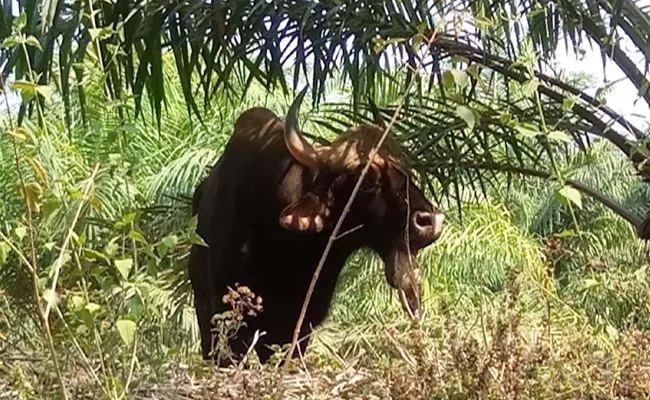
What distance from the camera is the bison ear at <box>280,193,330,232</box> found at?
4.03 metres

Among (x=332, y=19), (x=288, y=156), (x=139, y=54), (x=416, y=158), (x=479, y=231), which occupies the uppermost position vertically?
(x=139, y=54)

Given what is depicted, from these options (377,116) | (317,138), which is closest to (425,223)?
(377,116)

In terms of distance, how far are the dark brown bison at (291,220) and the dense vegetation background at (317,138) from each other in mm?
205

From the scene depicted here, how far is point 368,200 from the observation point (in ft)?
13.5

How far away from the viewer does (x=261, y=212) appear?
4.30 m

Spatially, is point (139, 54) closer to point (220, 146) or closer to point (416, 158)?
point (416, 158)

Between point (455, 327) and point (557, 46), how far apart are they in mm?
2205

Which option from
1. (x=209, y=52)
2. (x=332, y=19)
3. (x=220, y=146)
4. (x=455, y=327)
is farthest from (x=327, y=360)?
(x=220, y=146)

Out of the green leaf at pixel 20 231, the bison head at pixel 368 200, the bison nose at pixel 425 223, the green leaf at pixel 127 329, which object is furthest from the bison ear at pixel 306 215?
the green leaf at pixel 127 329

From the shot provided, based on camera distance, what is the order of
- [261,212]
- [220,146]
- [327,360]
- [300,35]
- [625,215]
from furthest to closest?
[220,146], [261,212], [625,215], [300,35], [327,360]

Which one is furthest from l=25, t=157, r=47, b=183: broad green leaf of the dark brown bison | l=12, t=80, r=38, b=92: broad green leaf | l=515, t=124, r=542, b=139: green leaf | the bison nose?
the bison nose

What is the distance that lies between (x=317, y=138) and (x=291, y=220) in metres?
0.74

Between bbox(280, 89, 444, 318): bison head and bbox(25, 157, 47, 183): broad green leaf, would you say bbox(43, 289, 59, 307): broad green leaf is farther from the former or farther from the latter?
bbox(280, 89, 444, 318): bison head

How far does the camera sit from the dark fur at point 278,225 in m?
4.13
